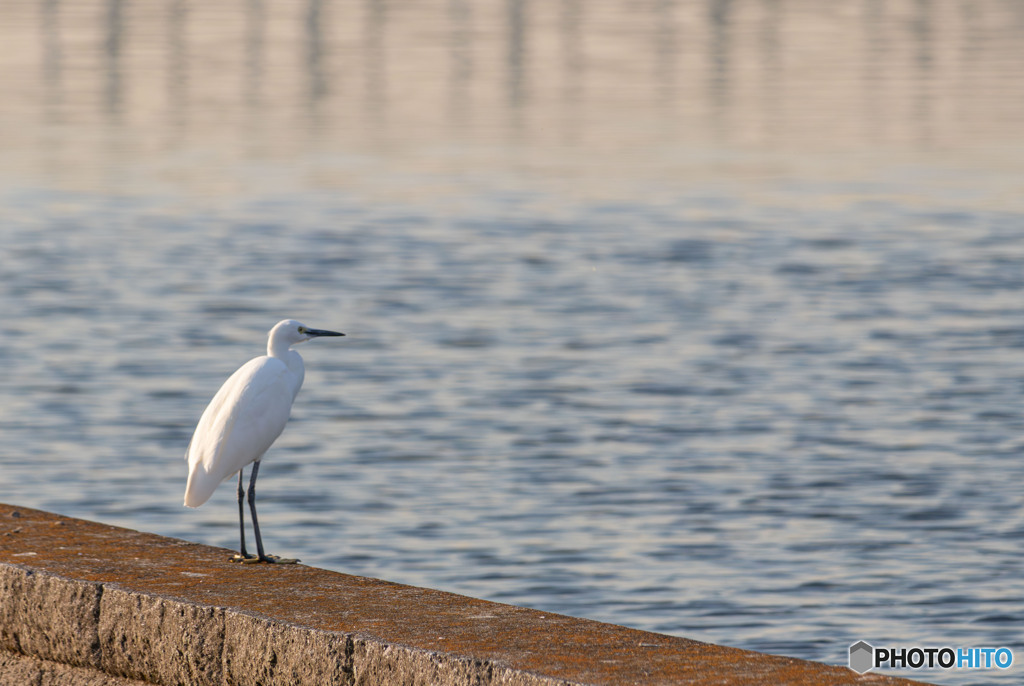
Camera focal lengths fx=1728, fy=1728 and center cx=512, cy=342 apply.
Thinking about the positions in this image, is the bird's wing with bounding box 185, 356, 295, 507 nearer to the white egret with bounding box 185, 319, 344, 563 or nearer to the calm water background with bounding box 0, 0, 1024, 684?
the white egret with bounding box 185, 319, 344, 563

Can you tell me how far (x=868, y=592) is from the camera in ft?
28.8

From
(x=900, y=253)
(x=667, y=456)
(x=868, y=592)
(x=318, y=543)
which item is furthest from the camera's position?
(x=900, y=253)

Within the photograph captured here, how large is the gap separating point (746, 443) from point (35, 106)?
26579 millimetres

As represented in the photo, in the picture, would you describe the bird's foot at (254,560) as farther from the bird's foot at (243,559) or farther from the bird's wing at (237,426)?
the bird's wing at (237,426)

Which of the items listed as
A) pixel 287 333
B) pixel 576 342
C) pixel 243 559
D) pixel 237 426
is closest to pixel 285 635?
pixel 243 559

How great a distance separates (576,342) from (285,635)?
9.76 metres

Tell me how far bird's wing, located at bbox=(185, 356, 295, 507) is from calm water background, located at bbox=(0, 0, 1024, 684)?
238cm

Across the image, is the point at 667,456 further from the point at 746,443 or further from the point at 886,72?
the point at 886,72

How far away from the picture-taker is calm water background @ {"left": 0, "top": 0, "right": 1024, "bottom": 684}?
30.7 ft

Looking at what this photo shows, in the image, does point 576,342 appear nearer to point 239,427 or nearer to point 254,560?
point 239,427

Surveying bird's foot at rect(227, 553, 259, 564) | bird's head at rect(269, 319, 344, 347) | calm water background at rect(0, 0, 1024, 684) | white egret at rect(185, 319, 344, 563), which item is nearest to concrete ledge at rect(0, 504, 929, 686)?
bird's foot at rect(227, 553, 259, 564)

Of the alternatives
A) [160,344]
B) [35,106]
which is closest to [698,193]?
[160,344]

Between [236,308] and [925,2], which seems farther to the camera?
[925,2]

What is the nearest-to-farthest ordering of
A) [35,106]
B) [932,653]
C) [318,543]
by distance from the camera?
1. [932,653]
2. [318,543]
3. [35,106]
